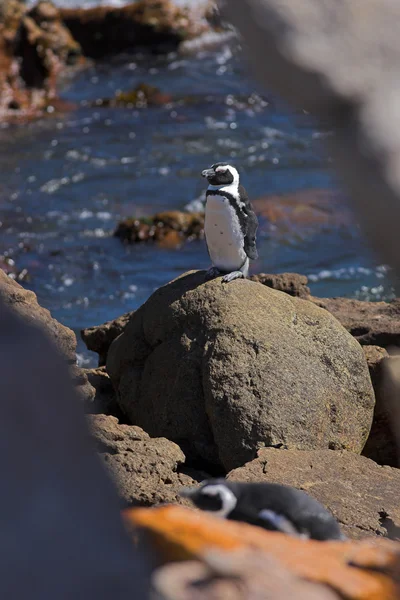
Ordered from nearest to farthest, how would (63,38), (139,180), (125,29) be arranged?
(139,180)
(63,38)
(125,29)

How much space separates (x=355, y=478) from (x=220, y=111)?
1777 centimetres

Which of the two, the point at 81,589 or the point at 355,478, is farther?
the point at 355,478

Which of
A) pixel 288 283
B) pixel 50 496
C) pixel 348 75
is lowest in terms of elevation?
pixel 288 283

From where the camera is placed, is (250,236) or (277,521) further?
(250,236)

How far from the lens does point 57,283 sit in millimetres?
14164

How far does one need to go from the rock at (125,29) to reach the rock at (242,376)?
71.0 ft

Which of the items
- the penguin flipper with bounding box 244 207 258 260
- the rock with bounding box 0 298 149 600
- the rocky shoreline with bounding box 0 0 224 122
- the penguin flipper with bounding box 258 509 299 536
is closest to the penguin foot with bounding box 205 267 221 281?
the penguin flipper with bounding box 244 207 258 260

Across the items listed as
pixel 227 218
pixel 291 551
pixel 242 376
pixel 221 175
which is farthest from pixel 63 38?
pixel 291 551

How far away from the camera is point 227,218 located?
8.52 m

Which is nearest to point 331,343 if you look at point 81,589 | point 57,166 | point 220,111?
point 81,589

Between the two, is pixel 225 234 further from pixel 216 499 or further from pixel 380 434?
pixel 216 499

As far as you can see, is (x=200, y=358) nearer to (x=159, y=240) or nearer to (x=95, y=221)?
(x=159, y=240)

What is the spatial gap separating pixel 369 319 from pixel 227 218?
165cm

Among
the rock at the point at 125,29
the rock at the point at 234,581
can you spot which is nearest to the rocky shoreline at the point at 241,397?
the rock at the point at 234,581
